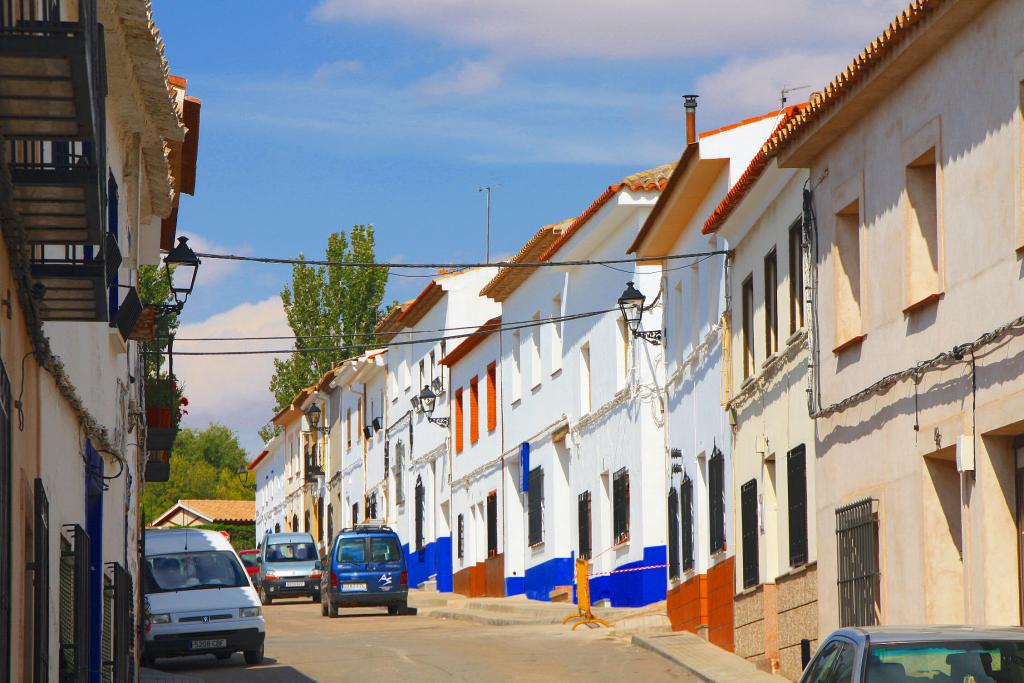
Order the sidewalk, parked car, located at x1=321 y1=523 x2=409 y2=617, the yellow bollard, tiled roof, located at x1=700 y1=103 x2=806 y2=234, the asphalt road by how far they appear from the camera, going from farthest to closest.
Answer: parked car, located at x1=321 y1=523 x2=409 y2=617 < the yellow bollard < the asphalt road < the sidewalk < tiled roof, located at x1=700 y1=103 x2=806 y2=234

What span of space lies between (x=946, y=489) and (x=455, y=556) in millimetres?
30148

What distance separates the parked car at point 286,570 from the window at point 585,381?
1215 centimetres

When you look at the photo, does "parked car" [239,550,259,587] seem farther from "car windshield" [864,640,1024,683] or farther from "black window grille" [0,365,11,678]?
"car windshield" [864,640,1024,683]

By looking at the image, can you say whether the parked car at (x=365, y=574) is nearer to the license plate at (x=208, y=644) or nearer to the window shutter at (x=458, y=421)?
Answer: the window shutter at (x=458, y=421)

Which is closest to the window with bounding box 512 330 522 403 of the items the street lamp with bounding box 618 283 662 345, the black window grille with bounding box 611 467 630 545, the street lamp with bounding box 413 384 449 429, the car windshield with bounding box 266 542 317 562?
the street lamp with bounding box 413 384 449 429

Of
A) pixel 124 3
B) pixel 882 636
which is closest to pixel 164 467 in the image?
pixel 124 3

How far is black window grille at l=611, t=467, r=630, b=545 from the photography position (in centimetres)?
3000

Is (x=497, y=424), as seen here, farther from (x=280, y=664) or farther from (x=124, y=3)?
(x=124, y=3)

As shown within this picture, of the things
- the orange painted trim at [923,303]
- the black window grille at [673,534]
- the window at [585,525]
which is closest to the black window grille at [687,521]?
the black window grille at [673,534]

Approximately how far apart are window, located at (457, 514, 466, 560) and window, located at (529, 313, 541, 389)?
7.66 m

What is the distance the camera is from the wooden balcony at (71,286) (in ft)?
33.8

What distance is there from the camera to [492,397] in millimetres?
41062

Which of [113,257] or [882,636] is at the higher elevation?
[113,257]

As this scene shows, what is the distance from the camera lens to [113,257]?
1234 centimetres
